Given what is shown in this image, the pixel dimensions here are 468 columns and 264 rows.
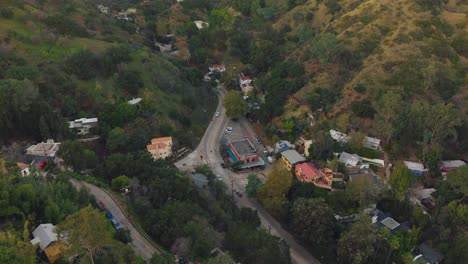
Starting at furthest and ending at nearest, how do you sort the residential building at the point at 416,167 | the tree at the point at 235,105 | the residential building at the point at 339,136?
the tree at the point at 235,105 → the residential building at the point at 339,136 → the residential building at the point at 416,167

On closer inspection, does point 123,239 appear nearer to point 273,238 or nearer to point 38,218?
point 38,218

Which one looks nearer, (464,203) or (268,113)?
(464,203)

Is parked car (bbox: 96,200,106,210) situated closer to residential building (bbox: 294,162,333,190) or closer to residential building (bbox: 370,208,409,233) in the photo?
residential building (bbox: 294,162,333,190)

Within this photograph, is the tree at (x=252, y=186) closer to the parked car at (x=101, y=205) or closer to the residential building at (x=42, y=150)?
the parked car at (x=101, y=205)

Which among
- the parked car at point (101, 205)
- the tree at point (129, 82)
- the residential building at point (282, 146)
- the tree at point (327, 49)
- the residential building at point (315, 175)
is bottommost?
the residential building at point (282, 146)

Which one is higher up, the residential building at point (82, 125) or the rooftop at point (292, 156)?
the residential building at point (82, 125)

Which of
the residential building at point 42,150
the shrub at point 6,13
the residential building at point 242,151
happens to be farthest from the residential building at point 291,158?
the shrub at point 6,13

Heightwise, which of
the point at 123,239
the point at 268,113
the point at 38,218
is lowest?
the point at 268,113

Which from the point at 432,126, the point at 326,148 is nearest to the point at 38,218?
the point at 326,148

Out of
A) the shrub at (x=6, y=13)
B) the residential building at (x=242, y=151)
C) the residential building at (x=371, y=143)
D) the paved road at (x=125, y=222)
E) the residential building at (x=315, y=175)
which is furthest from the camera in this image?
the shrub at (x=6, y=13)
